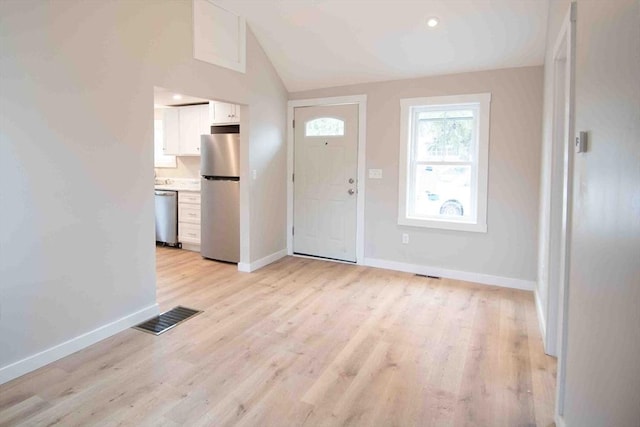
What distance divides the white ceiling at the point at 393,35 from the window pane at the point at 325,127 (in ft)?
1.74

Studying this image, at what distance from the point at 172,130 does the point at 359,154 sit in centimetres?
308

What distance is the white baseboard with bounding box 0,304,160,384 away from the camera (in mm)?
2344

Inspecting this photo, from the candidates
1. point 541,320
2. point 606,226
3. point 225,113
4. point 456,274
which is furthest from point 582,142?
point 225,113

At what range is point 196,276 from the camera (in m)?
4.43

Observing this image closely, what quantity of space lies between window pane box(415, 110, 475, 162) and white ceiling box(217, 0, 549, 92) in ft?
1.56

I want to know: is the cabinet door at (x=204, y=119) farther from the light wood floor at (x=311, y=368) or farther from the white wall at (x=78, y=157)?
the light wood floor at (x=311, y=368)

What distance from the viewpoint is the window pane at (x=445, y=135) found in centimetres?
435

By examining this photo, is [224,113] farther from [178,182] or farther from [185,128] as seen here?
[178,182]

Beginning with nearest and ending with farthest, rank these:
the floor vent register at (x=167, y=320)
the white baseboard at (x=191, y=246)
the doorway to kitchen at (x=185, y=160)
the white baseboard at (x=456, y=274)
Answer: the floor vent register at (x=167, y=320)
the white baseboard at (x=456, y=274)
the doorway to kitchen at (x=185, y=160)
the white baseboard at (x=191, y=246)

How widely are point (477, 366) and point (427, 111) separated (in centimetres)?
293

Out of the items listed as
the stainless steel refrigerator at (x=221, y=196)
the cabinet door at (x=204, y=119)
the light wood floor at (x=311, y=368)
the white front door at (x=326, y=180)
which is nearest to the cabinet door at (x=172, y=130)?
the cabinet door at (x=204, y=119)

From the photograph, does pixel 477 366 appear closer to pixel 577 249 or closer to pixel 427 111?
pixel 577 249

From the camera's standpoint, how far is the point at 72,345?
8.73ft

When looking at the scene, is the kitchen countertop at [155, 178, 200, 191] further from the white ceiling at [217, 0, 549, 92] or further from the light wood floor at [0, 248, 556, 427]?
the light wood floor at [0, 248, 556, 427]
